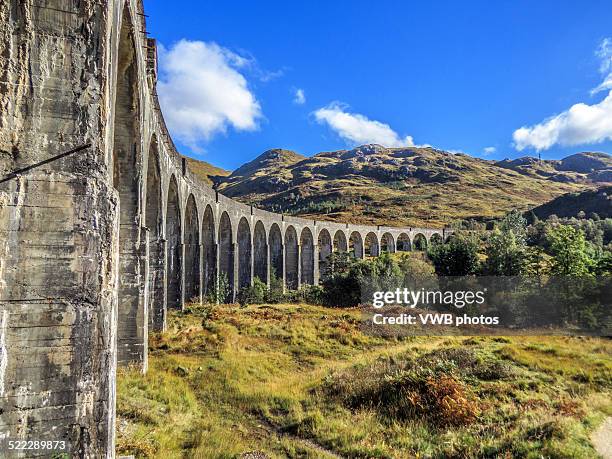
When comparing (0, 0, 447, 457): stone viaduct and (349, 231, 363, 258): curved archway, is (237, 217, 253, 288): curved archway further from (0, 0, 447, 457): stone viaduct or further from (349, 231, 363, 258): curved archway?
(0, 0, 447, 457): stone viaduct

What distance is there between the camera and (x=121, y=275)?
8883 millimetres

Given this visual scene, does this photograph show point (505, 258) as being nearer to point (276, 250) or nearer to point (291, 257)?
point (276, 250)

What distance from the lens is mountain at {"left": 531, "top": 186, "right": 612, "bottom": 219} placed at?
58.0 metres

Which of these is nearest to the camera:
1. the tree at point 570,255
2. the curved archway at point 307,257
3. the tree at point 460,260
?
the tree at point 570,255

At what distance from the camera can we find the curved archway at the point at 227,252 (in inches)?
944

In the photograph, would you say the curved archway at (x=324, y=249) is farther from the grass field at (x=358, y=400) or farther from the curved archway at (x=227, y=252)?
the grass field at (x=358, y=400)

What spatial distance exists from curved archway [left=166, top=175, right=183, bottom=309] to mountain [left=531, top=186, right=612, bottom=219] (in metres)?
63.1

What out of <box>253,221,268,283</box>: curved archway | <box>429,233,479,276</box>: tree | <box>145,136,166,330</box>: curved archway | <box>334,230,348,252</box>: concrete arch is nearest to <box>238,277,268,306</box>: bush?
<box>253,221,268,283</box>: curved archway

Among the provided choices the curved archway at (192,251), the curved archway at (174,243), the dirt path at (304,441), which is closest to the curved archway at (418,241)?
the curved archway at (192,251)

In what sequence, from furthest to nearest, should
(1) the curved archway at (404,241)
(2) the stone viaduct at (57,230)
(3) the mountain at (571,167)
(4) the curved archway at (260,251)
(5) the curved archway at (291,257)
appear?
1. (3) the mountain at (571,167)
2. (1) the curved archway at (404,241)
3. (5) the curved archway at (291,257)
4. (4) the curved archway at (260,251)
5. (2) the stone viaduct at (57,230)

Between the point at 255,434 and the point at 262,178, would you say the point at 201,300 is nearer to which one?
the point at 255,434

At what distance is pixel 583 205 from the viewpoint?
61.9 meters

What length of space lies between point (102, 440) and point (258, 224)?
26.4 meters

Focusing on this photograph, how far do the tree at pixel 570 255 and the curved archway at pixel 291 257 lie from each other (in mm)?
20833
